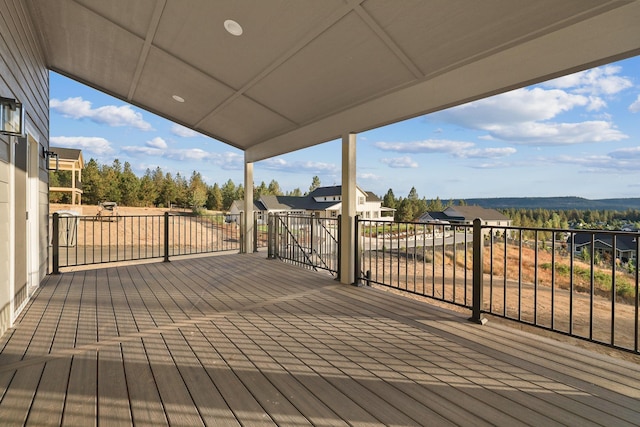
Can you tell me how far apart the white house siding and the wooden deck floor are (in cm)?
43

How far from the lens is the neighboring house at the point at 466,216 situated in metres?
3.16

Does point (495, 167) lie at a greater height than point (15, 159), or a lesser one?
greater

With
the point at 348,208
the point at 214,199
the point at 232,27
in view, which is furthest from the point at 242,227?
the point at 214,199

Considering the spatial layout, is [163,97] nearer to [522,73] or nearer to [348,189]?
[348,189]

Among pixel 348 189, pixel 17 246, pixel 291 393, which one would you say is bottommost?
pixel 291 393

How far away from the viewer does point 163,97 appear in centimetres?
512

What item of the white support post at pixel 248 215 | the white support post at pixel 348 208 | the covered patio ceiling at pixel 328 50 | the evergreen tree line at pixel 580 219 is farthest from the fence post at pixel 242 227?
the evergreen tree line at pixel 580 219

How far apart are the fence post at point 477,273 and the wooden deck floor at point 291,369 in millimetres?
107

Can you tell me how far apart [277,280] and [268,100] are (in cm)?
247

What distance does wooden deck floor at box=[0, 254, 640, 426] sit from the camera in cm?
159

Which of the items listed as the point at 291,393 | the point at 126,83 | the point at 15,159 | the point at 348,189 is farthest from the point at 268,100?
the point at 291,393

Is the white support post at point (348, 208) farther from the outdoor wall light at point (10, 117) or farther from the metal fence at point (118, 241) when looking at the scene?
the outdoor wall light at point (10, 117)

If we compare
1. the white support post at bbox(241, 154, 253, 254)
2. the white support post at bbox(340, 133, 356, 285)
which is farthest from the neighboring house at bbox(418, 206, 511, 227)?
the white support post at bbox(241, 154, 253, 254)

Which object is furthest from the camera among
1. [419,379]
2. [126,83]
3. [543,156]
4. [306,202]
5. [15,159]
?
[306,202]
